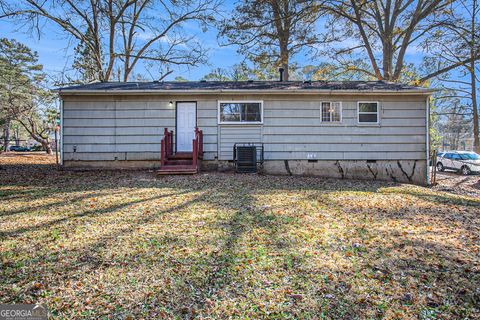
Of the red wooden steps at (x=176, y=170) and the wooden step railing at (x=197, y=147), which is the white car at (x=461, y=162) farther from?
the red wooden steps at (x=176, y=170)

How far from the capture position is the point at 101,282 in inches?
91.9

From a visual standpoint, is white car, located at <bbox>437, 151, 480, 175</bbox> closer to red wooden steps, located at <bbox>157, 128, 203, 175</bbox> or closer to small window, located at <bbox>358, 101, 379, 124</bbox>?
small window, located at <bbox>358, 101, 379, 124</bbox>

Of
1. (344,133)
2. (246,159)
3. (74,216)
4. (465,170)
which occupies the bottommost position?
(74,216)

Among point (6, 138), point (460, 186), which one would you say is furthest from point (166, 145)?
point (6, 138)

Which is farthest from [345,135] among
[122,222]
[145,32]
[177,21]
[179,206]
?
[145,32]

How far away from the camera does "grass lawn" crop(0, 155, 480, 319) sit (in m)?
2.10

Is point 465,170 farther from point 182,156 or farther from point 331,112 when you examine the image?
point 182,156

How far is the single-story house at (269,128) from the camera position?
8.85 meters

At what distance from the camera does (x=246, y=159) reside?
8492 mm

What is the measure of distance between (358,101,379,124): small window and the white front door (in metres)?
5.91

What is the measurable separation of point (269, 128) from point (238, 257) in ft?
21.7

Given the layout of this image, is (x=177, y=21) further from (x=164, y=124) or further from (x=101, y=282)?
(x=101, y=282)

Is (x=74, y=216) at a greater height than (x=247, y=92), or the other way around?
(x=247, y=92)

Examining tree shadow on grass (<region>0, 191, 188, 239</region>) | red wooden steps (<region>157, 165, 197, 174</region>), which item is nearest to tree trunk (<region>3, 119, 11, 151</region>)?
red wooden steps (<region>157, 165, 197, 174</region>)
